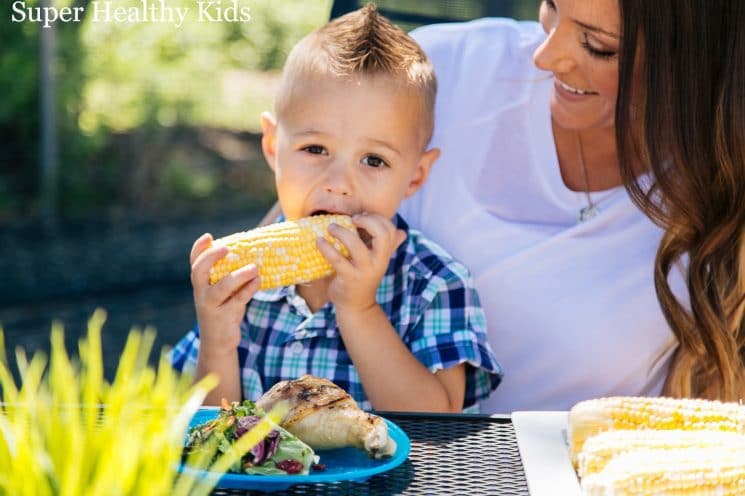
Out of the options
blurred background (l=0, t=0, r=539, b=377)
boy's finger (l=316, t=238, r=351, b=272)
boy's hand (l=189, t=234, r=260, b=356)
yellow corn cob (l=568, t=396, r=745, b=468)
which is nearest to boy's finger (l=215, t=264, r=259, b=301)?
boy's hand (l=189, t=234, r=260, b=356)

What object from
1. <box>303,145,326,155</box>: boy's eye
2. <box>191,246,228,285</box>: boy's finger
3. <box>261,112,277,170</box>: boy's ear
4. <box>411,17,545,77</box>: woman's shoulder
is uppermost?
<box>411,17,545,77</box>: woman's shoulder

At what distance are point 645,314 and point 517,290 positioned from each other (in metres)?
0.26

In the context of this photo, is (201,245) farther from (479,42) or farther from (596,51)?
(479,42)

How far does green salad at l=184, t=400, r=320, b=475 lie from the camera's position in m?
1.42

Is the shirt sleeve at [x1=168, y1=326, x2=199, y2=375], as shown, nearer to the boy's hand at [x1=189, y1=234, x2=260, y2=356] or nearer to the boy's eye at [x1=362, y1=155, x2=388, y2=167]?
the boy's hand at [x1=189, y1=234, x2=260, y2=356]

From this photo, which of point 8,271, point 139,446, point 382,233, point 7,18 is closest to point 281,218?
point 382,233

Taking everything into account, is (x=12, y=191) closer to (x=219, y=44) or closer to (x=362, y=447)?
(x=219, y=44)

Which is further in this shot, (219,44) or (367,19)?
(219,44)

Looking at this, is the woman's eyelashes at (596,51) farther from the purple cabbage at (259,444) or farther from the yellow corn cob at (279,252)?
the purple cabbage at (259,444)

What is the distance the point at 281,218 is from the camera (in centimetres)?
244

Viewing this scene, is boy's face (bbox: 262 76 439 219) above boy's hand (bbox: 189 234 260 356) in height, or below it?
above

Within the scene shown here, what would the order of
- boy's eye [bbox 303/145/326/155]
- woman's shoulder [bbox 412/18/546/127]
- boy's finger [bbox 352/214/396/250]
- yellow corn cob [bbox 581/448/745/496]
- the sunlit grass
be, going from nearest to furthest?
the sunlit grass < yellow corn cob [bbox 581/448/745/496] < boy's finger [bbox 352/214/396/250] < boy's eye [bbox 303/145/326/155] < woman's shoulder [bbox 412/18/546/127]

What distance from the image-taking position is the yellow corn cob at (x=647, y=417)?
1521 mm

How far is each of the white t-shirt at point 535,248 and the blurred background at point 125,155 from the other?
132 inches
